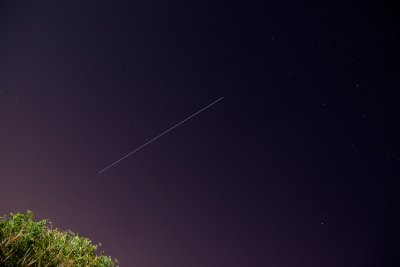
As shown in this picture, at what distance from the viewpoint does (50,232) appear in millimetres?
20438

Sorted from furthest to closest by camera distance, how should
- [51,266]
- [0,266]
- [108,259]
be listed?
[108,259] → [51,266] → [0,266]

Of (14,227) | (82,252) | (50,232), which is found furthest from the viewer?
(82,252)

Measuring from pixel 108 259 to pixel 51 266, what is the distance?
7.96m

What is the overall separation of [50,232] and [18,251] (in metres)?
4.03

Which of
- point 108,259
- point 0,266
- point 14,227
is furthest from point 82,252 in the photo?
point 0,266

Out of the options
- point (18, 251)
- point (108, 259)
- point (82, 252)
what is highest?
point (18, 251)

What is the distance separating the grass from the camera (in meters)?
→ 14.9

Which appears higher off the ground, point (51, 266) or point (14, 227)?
point (14, 227)

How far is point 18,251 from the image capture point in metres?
16.4

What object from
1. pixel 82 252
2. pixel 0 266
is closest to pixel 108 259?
pixel 82 252

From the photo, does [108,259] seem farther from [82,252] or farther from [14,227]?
[14,227]

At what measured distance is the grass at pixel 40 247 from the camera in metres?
14.9

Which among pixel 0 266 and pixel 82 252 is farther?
pixel 82 252

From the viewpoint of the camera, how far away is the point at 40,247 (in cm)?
1767
